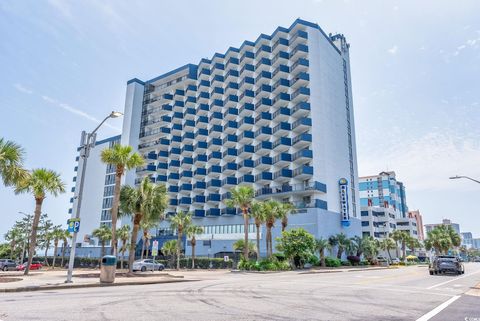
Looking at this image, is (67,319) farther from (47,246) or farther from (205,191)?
(47,246)

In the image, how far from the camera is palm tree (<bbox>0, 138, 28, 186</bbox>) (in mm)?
21406

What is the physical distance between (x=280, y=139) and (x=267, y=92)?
39.8 feet

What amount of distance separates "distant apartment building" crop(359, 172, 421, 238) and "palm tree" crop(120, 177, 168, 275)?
302ft

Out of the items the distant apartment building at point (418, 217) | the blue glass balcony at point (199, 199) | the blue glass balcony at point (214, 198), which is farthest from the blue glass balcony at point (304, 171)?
the distant apartment building at point (418, 217)

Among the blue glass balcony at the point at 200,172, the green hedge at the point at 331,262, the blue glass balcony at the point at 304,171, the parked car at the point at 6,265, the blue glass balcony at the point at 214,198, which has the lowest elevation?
the parked car at the point at 6,265

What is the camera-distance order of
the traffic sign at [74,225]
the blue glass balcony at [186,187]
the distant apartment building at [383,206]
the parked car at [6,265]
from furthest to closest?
the distant apartment building at [383,206] → the blue glass balcony at [186,187] → the parked car at [6,265] → the traffic sign at [74,225]

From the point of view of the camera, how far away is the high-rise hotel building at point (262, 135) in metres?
62.7

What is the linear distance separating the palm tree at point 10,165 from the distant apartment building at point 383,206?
104247mm

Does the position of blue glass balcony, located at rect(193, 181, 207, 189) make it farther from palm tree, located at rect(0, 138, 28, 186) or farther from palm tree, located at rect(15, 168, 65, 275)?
palm tree, located at rect(0, 138, 28, 186)

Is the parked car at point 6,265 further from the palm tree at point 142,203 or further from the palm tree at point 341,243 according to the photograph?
the palm tree at point 341,243

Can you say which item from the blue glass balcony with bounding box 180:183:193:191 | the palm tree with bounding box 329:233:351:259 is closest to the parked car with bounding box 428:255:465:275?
the palm tree with bounding box 329:233:351:259

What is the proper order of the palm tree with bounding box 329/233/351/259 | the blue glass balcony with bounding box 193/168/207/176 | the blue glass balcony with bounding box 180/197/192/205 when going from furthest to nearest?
1. the blue glass balcony with bounding box 193/168/207/176
2. the blue glass balcony with bounding box 180/197/192/205
3. the palm tree with bounding box 329/233/351/259

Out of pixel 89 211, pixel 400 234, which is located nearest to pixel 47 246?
pixel 89 211

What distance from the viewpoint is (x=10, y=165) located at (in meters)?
21.6
